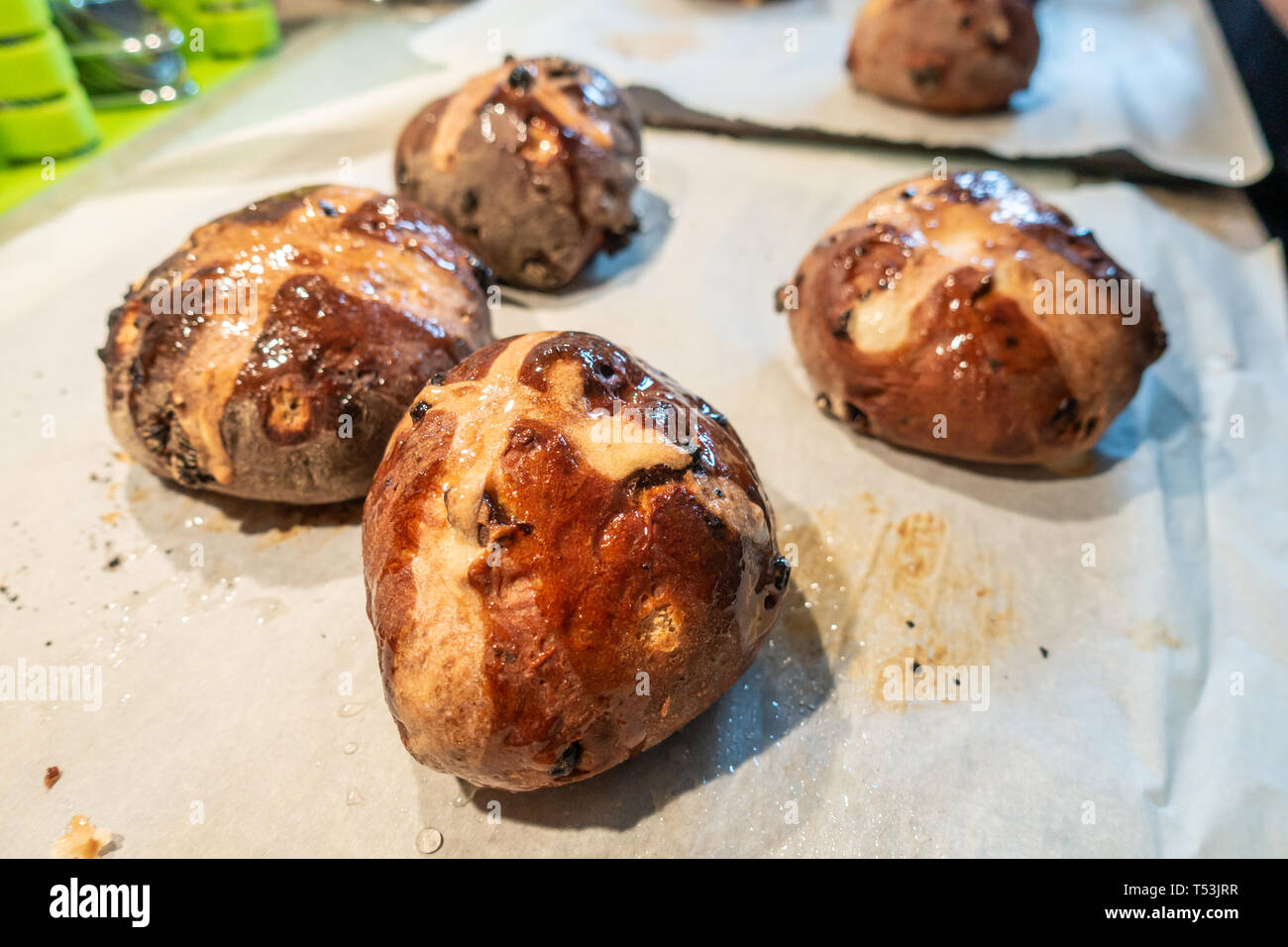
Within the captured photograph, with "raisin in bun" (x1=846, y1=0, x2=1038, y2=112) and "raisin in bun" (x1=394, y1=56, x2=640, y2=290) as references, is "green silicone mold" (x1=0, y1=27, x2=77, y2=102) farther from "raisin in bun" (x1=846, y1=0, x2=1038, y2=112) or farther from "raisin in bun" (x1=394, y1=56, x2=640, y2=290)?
"raisin in bun" (x1=846, y1=0, x2=1038, y2=112)

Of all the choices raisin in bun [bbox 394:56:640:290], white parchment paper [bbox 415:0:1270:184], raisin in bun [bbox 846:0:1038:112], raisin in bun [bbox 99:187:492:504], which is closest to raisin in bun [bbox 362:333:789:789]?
raisin in bun [bbox 99:187:492:504]

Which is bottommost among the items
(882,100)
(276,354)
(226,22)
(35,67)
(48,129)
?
(882,100)

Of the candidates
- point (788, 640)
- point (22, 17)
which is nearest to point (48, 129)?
point (22, 17)

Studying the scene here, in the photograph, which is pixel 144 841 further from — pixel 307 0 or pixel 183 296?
pixel 307 0

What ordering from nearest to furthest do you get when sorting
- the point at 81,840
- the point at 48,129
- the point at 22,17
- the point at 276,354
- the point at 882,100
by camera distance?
the point at 81,840, the point at 276,354, the point at 22,17, the point at 48,129, the point at 882,100

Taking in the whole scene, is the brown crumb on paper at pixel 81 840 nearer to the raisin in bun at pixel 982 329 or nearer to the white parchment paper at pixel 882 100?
the raisin in bun at pixel 982 329

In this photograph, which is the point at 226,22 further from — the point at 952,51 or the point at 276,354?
the point at 952,51
